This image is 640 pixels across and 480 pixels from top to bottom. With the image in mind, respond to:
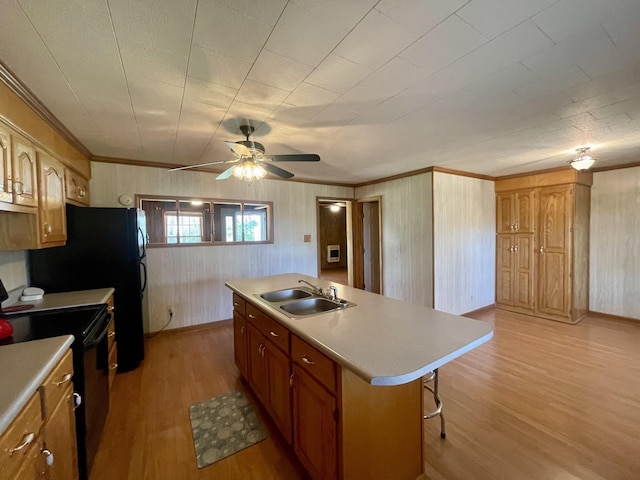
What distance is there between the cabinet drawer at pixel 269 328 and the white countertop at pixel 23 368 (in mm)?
1063

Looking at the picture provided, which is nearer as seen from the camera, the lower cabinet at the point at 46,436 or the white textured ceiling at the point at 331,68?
the lower cabinet at the point at 46,436

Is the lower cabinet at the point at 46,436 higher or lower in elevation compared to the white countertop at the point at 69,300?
lower

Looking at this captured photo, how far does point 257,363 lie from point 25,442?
132 centimetres

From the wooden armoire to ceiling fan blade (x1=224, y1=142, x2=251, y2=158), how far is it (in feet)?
14.6

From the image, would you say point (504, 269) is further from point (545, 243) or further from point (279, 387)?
point (279, 387)

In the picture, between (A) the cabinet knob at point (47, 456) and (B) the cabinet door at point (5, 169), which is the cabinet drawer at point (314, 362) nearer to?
(A) the cabinet knob at point (47, 456)

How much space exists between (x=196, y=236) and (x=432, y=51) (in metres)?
3.62

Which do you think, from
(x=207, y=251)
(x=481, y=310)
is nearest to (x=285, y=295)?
(x=207, y=251)

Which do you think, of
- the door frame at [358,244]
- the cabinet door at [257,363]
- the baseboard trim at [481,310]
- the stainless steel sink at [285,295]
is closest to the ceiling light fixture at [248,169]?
the stainless steel sink at [285,295]

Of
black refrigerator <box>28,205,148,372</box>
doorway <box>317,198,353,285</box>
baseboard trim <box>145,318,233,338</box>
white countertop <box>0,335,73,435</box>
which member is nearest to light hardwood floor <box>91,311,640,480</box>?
baseboard trim <box>145,318,233,338</box>

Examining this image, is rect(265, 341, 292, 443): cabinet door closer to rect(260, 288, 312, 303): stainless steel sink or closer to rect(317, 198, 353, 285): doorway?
rect(260, 288, 312, 303): stainless steel sink

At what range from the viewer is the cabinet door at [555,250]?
13.2 feet

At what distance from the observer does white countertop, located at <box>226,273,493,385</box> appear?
1113 millimetres

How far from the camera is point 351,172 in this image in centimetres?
434
